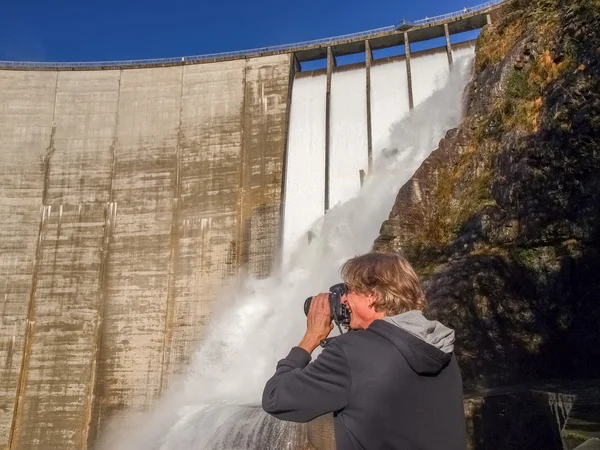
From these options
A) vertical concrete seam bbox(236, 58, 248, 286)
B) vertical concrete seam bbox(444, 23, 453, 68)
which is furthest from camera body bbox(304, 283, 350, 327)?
vertical concrete seam bbox(444, 23, 453, 68)

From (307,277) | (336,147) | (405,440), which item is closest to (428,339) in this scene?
(405,440)

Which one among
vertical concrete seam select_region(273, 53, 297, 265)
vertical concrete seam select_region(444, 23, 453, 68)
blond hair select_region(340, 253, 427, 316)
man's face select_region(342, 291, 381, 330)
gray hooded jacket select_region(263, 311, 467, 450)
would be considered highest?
vertical concrete seam select_region(444, 23, 453, 68)

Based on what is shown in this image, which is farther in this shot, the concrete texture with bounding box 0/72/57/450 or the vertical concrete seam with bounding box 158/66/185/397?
the concrete texture with bounding box 0/72/57/450

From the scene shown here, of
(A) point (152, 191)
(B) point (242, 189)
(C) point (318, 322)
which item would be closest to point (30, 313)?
(A) point (152, 191)

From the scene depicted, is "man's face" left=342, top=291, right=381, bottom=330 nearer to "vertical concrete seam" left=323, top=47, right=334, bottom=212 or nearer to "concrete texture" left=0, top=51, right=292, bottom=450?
"concrete texture" left=0, top=51, right=292, bottom=450

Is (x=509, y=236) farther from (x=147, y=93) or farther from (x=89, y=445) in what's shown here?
(x=147, y=93)

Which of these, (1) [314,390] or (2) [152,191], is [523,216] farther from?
(2) [152,191]
